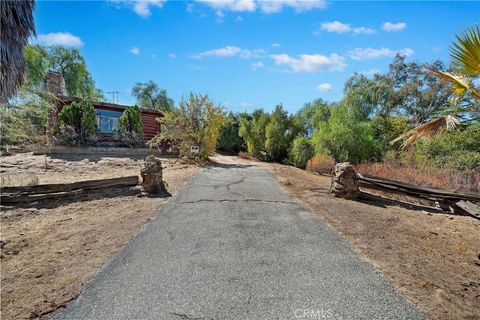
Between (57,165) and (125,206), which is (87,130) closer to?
(57,165)

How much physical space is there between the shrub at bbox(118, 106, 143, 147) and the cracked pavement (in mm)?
14538

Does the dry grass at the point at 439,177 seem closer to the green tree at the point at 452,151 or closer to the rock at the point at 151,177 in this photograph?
the green tree at the point at 452,151

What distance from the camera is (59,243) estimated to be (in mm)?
5066

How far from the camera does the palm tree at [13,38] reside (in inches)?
171

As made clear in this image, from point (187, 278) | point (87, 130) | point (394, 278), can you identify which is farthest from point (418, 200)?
point (87, 130)

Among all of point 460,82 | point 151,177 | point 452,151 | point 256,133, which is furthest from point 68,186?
point 256,133

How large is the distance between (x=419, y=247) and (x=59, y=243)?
6203 millimetres

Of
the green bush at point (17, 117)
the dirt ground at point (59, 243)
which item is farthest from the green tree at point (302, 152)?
the green bush at point (17, 117)

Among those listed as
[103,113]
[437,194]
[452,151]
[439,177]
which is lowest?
[437,194]

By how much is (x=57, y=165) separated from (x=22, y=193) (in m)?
6.15

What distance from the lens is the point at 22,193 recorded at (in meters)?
7.62

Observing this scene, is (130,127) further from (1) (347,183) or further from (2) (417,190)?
(2) (417,190)

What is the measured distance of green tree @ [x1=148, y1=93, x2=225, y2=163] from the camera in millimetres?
16297

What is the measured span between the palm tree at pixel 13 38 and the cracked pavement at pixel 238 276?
11.0 feet
